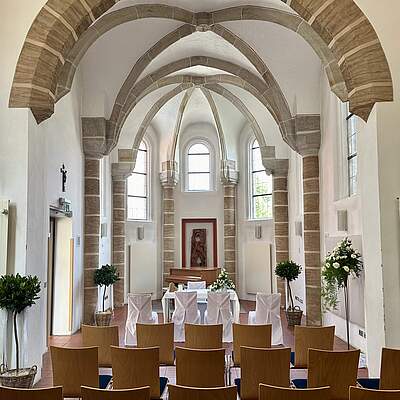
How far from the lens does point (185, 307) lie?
8.58 m

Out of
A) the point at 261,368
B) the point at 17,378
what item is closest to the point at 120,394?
the point at 261,368

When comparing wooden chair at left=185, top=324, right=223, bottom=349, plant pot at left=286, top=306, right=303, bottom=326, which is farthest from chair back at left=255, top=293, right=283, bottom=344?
wooden chair at left=185, top=324, right=223, bottom=349

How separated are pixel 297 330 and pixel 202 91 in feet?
33.7

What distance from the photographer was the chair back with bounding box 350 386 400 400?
284 cm

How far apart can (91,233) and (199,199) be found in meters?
6.05

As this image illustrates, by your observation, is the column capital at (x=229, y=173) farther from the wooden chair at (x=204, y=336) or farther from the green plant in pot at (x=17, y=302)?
the green plant in pot at (x=17, y=302)

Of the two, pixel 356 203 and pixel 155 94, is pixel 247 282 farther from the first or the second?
pixel 356 203

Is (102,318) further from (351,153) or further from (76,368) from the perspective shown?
(76,368)

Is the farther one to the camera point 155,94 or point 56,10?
point 155,94

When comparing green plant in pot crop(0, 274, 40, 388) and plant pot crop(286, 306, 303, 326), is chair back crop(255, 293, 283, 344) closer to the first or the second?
plant pot crop(286, 306, 303, 326)

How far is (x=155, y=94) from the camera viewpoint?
13000mm

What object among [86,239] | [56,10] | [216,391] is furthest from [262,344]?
[86,239]

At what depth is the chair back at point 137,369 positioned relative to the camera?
3902 millimetres

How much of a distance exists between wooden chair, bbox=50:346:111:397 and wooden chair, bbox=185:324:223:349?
143 centimetres
